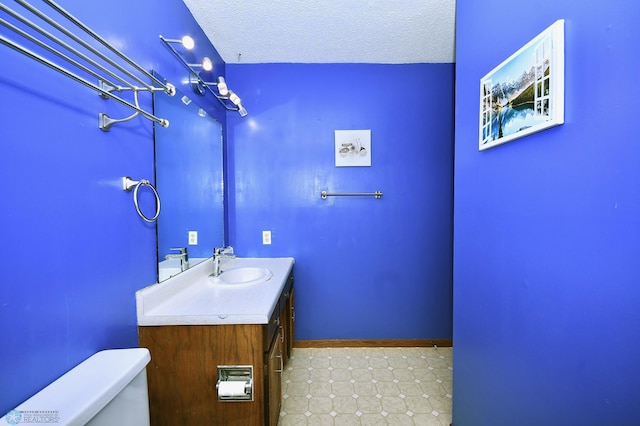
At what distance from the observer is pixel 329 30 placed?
5.88 feet

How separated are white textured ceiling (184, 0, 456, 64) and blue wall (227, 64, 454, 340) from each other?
0.12 m

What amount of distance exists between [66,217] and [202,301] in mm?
674

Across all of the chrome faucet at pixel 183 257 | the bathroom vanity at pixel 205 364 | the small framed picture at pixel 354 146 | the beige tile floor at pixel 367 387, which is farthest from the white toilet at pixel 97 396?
the small framed picture at pixel 354 146

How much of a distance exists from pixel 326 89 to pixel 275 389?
216cm

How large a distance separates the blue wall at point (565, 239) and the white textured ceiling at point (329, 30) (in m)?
0.65

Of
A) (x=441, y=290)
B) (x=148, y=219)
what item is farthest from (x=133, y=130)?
(x=441, y=290)

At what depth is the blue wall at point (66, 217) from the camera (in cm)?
67

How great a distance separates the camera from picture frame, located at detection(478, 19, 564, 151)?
2.30 feet

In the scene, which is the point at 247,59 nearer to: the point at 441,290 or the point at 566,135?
the point at 566,135

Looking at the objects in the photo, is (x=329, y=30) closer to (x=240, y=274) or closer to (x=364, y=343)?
(x=240, y=274)

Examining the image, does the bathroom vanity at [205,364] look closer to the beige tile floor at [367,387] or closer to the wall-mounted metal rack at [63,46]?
the beige tile floor at [367,387]

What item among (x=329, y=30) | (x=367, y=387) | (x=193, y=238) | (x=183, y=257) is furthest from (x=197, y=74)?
(x=367, y=387)

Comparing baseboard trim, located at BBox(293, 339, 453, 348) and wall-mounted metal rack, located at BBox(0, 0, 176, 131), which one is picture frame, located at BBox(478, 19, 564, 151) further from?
baseboard trim, located at BBox(293, 339, 453, 348)

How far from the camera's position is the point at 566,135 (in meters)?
0.70
